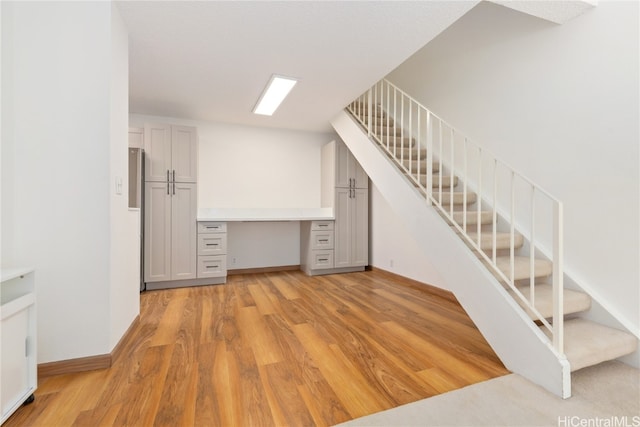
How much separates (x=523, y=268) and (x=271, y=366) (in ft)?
6.41

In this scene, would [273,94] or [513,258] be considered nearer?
[513,258]

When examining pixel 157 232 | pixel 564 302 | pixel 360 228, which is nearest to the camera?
pixel 564 302

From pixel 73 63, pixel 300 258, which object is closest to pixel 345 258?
pixel 300 258

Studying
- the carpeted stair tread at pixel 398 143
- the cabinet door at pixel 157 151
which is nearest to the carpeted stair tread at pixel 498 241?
the carpeted stair tread at pixel 398 143

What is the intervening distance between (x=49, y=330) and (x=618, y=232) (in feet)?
12.3

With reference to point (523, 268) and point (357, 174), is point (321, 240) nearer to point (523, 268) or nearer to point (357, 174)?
point (357, 174)

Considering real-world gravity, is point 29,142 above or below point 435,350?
above

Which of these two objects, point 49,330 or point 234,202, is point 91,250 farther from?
point 234,202

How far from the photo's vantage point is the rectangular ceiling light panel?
3.03 metres

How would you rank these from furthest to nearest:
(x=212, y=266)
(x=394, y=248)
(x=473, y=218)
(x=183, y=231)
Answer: (x=394, y=248) → (x=212, y=266) → (x=183, y=231) → (x=473, y=218)

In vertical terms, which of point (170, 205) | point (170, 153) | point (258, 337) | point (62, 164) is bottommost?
point (258, 337)

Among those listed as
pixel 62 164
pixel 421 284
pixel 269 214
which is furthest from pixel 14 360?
pixel 421 284

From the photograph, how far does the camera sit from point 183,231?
148 inches

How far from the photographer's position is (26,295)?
1437 mm
